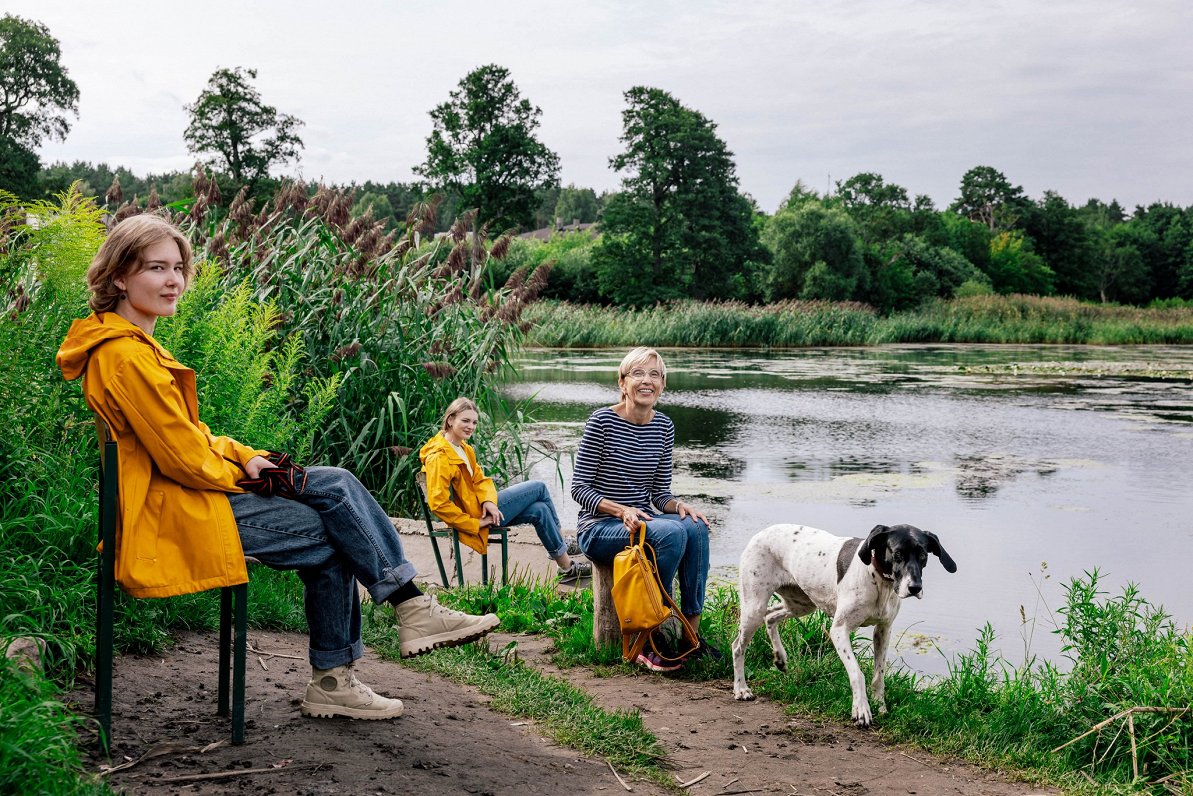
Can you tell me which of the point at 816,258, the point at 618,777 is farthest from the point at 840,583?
the point at 816,258

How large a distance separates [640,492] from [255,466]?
2309mm

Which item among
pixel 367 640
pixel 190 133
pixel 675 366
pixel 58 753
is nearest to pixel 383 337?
pixel 367 640

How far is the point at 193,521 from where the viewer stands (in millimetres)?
3002

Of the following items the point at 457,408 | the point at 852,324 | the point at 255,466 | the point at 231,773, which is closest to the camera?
the point at 231,773

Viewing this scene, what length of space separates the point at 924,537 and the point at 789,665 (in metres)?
1.11

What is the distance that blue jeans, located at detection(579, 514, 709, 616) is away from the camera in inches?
188

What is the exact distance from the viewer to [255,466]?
3.17 m

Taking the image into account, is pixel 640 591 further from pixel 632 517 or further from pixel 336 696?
pixel 336 696

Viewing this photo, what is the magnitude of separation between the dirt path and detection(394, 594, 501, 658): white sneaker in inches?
11.5

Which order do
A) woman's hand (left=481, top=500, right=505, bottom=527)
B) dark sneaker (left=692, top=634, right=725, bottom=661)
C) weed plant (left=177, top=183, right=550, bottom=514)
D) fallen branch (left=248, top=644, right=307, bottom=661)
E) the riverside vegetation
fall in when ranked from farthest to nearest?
weed plant (left=177, top=183, right=550, bottom=514) → woman's hand (left=481, top=500, right=505, bottom=527) → dark sneaker (left=692, top=634, right=725, bottom=661) → fallen branch (left=248, top=644, right=307, bottom=661) → the riverside vegetation

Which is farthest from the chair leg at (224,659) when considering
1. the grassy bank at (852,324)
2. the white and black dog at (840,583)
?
the grassy bank at (852,324)

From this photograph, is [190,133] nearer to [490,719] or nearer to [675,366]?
[675,366]

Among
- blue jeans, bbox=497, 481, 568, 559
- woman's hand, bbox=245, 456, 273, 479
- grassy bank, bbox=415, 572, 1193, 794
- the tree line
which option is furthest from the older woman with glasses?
the tree line

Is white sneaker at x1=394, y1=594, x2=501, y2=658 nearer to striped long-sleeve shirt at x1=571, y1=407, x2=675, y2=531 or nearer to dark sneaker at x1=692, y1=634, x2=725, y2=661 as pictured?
striped long-sleeve shirt at x1=571, y1=407, x2=675, y2=531
